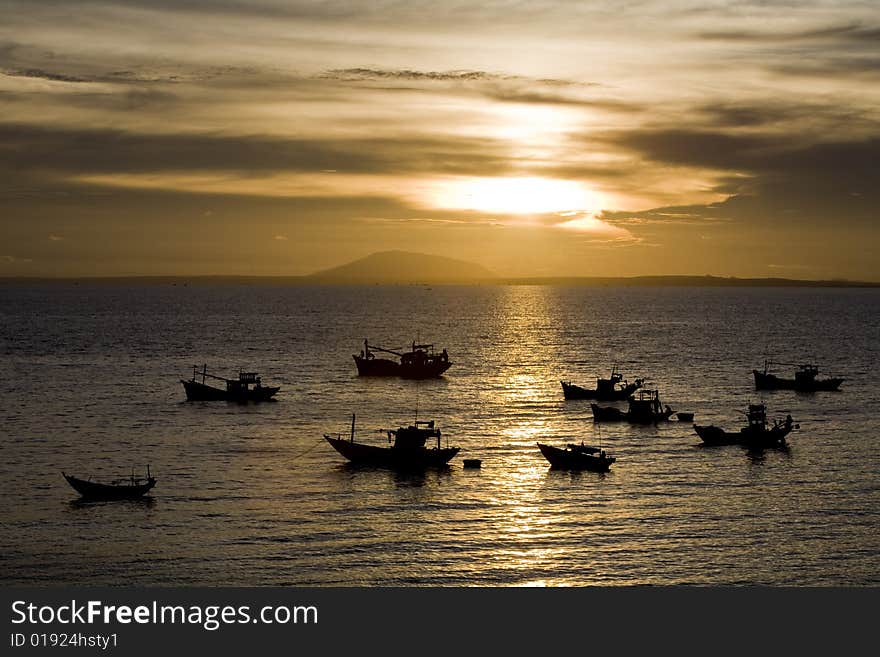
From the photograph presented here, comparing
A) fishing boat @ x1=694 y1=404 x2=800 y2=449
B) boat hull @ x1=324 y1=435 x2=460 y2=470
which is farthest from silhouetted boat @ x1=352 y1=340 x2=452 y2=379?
boat hull @ x1=324 y1=435 x2=460 y2=470

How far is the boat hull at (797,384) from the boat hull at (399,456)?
76.8 m

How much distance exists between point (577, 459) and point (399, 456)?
15175mm

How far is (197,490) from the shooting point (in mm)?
74188

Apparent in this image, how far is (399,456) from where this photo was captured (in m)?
83.4

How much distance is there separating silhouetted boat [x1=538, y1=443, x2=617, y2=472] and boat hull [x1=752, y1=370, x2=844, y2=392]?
2740 inches

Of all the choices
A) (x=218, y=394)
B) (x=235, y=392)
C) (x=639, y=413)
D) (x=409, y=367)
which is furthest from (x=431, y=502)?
(x=409, y=367)

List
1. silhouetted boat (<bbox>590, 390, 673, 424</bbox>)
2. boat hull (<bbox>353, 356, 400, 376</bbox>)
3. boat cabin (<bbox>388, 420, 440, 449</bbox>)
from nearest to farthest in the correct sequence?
boat cabin (<bbox>388, 420, 440, 449</bbox>) → silhouetted boat (<bbox>590, 390, 673, 424</bbox>) → boat hull (<bbox>353, 356, 400, 376</bbox>)

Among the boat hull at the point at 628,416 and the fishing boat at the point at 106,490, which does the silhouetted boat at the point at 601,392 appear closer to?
the boat hull at the point at 628,416

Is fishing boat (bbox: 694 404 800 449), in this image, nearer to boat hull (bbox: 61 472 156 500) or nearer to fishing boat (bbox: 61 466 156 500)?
fishing boat (bbox: 61 466 156 500)

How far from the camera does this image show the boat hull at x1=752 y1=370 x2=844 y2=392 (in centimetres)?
14325

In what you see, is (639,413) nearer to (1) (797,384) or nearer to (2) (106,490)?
(1) (797,384)

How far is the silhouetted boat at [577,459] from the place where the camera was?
8231cm

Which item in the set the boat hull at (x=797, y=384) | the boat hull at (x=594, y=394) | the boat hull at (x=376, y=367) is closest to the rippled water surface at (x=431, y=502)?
the boat hull at (x=594, y=394)

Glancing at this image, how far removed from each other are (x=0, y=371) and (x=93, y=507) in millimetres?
107574
